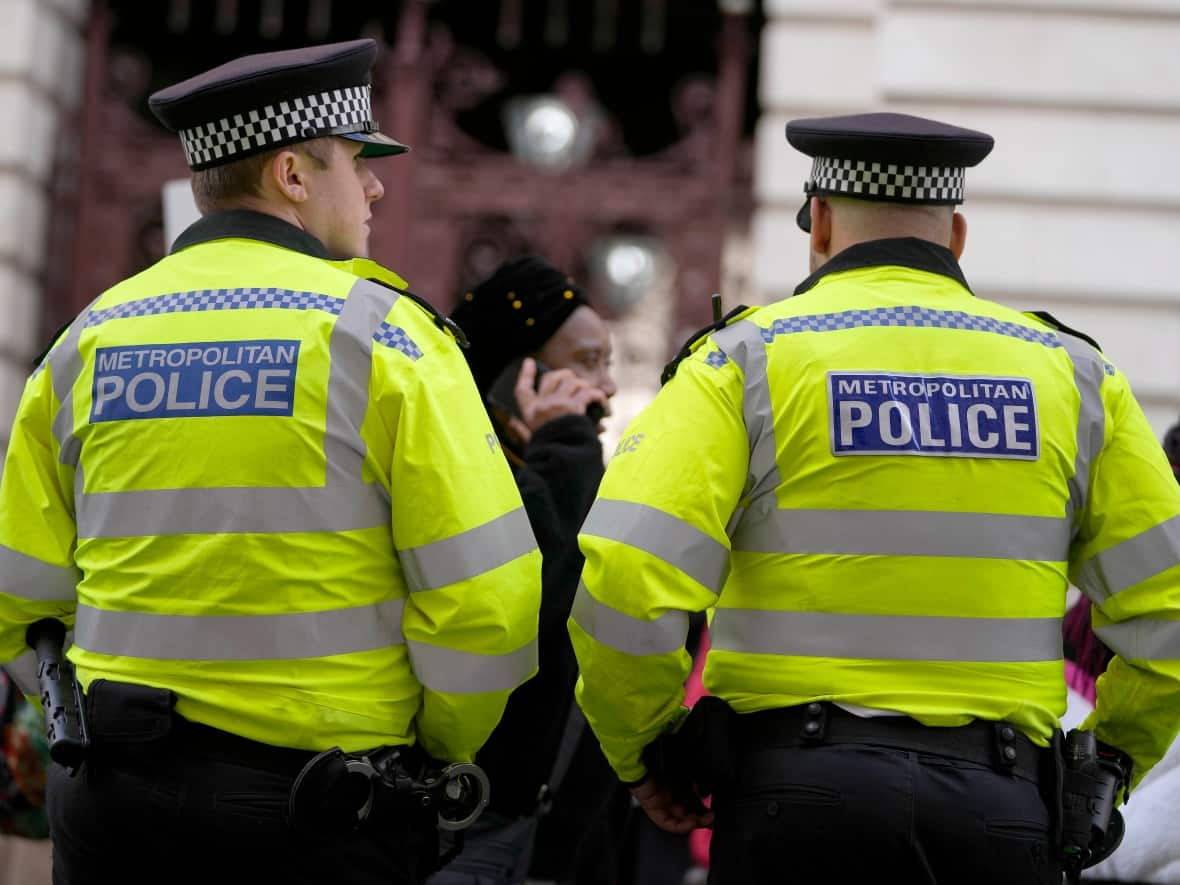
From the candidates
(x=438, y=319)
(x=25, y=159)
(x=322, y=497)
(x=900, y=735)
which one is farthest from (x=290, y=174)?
(x=25, y=159)

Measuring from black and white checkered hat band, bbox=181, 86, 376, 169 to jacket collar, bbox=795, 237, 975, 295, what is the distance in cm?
95

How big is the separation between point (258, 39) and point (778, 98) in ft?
9.50

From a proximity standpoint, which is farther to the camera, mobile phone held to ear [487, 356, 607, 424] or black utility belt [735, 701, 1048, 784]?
mobile phone held to ear [487, 356, 607, 424]

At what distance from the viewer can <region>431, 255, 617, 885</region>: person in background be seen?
149 inches

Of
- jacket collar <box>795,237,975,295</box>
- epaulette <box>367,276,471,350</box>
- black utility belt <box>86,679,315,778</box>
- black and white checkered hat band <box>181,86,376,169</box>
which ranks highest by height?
black and white checkered hat band <box>181,86,376,169</box>

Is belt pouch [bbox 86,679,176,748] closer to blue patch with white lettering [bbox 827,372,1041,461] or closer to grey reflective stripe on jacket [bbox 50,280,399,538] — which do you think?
grey reflective stripe on jacket [bbox 50,280,399,538]

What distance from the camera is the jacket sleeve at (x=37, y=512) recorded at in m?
3.14

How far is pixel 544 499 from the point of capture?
3.80m

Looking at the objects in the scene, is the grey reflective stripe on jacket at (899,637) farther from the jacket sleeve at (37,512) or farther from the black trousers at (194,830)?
the jacket sleeve at (37,512)

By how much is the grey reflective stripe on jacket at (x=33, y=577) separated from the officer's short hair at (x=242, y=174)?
0.73 metres

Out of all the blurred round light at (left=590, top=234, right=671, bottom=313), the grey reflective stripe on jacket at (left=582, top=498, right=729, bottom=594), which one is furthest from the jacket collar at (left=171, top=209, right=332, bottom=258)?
the blurred round light at (left=590, top=234, right=671, bottom=313)

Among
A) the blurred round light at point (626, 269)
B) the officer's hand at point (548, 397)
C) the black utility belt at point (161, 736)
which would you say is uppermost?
the officer's hand at point (548, 397)

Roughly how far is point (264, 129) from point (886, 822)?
167cm

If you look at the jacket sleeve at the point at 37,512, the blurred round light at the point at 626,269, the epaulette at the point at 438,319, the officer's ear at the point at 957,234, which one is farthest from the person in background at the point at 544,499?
the blurred round light at the point at 626,269
